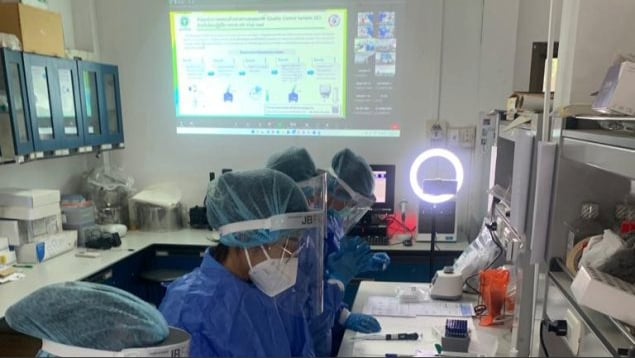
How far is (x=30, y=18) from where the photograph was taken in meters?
2.61

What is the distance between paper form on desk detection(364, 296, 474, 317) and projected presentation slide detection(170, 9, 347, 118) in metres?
1.66

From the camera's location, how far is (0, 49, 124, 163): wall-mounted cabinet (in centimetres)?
249

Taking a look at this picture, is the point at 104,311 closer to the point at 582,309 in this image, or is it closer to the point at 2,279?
the point at 582,309

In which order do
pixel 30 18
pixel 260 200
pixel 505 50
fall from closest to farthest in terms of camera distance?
pixel 260 200
pixel 30 18
pixel 505 50

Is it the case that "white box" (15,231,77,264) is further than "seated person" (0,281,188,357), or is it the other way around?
"white box" (15,231,77,264)

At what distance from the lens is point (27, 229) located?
8.52 feet

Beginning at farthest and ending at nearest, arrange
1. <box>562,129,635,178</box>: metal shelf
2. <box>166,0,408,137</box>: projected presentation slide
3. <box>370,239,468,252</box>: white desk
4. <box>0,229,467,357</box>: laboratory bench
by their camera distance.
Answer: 1. <box>166,0,408,137</box>: projected presentation slide
2. <box>370,239,468,252</box>: white desk
3. <box>0,229,467,357</box>: laboratory bench
4. <box>562,129,635,178</box>: metal shelf

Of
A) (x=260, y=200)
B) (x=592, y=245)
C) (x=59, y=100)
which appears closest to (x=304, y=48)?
(x=59, y=100)

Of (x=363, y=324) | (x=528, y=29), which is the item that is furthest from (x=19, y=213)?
(x=528, y=29)

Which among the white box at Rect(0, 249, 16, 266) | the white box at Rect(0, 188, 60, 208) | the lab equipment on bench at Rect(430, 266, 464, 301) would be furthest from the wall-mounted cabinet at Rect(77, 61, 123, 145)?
the lab equipment on bench at Rect(430, 266, 464, 301)

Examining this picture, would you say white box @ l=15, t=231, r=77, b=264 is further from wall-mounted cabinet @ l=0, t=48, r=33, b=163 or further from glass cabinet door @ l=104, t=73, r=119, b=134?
glass cabinet door @ l=104, t=73, r=119, b=134

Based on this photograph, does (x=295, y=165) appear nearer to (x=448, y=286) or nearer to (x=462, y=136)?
(x=448, y=286)

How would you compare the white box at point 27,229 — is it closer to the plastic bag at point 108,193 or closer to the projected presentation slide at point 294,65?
the plastic bag at point 108,193

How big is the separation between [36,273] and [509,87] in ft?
10.3
